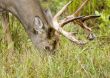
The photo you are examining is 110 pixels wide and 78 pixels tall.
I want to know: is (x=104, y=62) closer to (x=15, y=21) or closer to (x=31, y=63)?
(x=31, y=63)

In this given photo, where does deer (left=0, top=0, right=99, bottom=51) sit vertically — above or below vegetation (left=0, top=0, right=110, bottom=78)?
above

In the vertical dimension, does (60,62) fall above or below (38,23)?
below

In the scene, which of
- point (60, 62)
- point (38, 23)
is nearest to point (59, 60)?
point (60, 62)

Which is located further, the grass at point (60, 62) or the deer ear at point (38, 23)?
the deer ear at point (38, 23)

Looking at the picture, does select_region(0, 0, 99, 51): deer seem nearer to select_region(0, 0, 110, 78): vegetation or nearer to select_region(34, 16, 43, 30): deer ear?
select_region(34, 16, 43, 30): deer ear

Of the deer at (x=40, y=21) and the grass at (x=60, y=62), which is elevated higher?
the deer at (x=40, y=21)

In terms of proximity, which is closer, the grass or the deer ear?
the grass

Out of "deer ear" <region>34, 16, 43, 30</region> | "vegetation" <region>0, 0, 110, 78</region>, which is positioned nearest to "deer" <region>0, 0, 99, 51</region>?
"deer ear" <region>34, 16, 43, 30</region>

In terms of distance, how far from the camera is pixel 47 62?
5.21m

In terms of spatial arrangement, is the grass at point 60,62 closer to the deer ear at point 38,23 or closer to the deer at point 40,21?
the deer at point 40,21

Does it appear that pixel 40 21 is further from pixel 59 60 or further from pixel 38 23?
pixel 59 60

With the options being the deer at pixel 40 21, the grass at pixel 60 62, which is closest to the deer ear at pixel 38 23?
the deer at pixel 40 21

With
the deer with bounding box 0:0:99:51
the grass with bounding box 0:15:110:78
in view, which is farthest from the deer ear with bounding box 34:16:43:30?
the grass with bounding box 0:15:110:78

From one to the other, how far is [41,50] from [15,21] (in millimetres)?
1320
